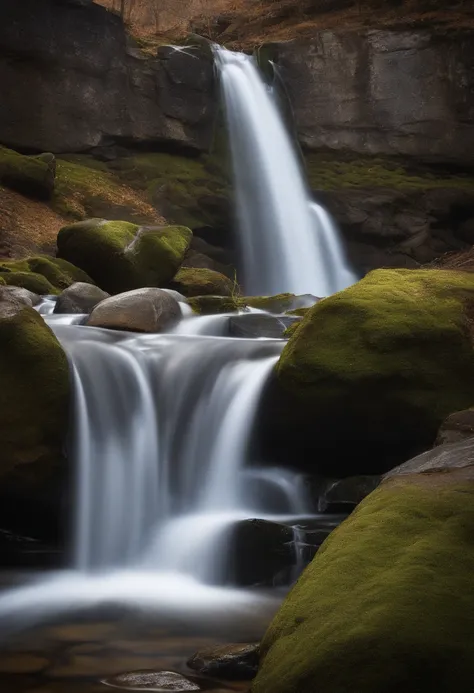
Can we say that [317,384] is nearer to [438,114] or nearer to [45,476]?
[45,476]

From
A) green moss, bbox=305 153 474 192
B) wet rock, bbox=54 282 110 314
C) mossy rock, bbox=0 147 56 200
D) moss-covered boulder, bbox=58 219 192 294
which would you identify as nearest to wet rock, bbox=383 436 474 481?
wet rock, bbox=54 282 110 314

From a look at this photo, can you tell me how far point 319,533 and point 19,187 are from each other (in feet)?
39.7

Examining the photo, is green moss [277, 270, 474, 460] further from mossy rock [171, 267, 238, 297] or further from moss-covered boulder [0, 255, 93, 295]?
mossy rock [171, 267, 238, 297]

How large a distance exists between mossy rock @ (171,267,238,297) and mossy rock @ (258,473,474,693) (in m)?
9.37

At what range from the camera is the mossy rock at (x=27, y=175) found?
15766 millimetres

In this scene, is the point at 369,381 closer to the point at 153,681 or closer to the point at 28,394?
the point at 28,394

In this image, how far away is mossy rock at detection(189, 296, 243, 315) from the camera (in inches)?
438

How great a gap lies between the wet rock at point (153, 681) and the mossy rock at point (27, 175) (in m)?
13.3

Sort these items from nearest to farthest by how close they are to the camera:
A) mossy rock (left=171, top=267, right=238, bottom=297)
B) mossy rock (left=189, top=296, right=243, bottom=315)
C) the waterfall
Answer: mossy rock (left=189, top=296, right=243, bottom=315)
mossy rock (left=171, top=267, right=238, bottom=297)
the waterfall

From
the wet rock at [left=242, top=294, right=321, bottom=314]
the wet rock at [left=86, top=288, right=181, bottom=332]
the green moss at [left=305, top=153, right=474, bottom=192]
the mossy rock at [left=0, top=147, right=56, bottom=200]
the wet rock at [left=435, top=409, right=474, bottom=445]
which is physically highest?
the mossy rock at [left=0, top=147, right=56, bottom=200]

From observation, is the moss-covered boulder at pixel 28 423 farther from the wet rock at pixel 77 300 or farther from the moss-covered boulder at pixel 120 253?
the moss-covered boulder at pixel 120 253

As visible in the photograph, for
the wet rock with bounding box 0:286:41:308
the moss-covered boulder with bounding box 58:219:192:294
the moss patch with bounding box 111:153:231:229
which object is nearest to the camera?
the wet rock with bounding box 0:286:41:308

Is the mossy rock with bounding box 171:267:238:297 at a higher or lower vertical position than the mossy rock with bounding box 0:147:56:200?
lower

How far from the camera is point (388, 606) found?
306cm
